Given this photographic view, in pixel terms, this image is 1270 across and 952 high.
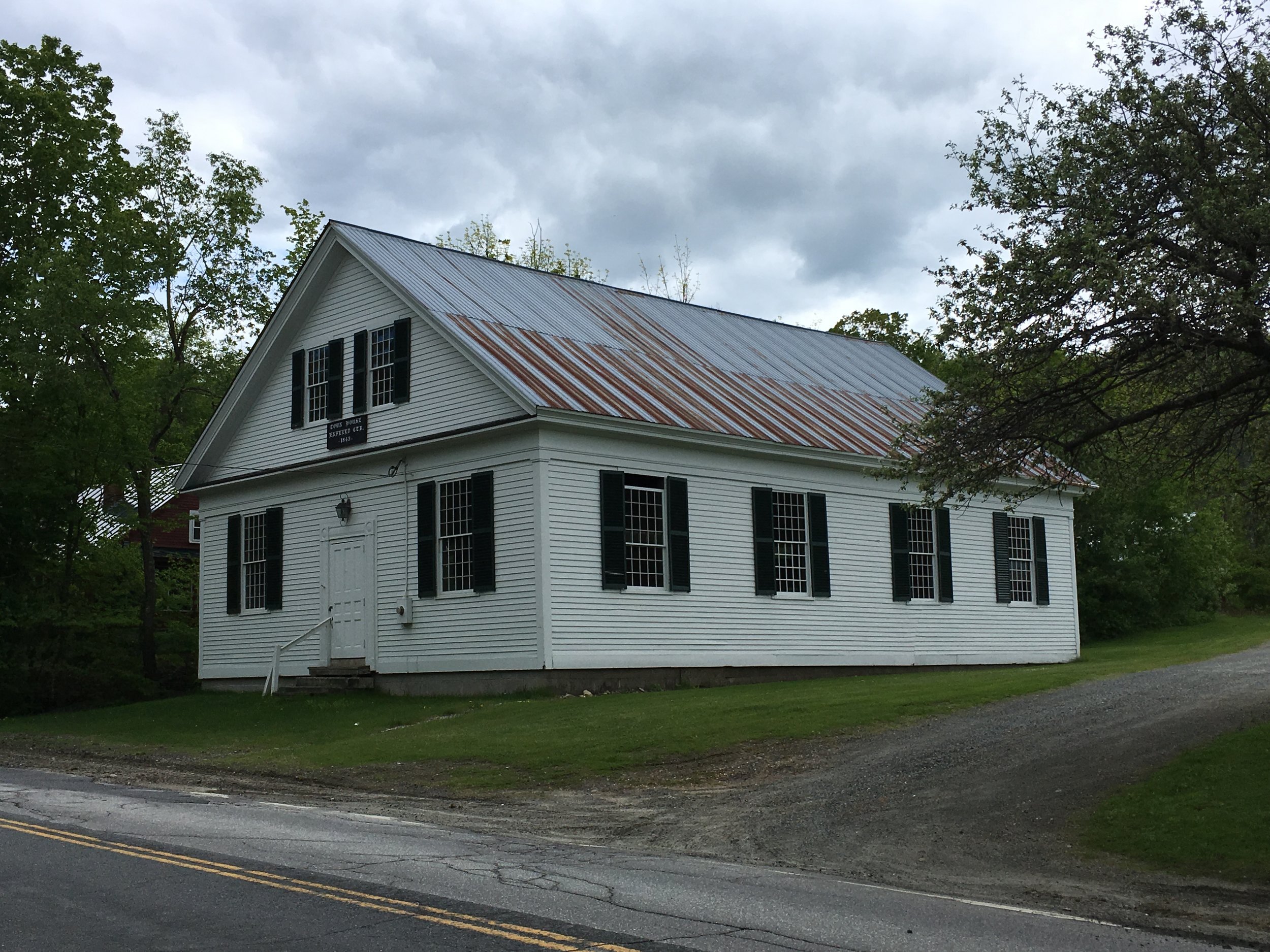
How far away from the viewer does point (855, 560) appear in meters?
25.4

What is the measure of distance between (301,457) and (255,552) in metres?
2.65

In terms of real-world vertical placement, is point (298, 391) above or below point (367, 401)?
above

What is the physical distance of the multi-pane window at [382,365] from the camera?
78.6 ft

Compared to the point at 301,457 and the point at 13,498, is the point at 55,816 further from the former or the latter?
the point at 13,498

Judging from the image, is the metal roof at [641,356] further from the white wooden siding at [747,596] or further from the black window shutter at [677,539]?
the black window shutter at [677,539]

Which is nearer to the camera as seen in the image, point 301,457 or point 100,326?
point 301,457

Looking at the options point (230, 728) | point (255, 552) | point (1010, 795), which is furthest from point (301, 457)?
point (1010, 795)

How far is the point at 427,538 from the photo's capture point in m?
22.7

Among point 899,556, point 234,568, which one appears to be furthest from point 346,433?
point 899,556

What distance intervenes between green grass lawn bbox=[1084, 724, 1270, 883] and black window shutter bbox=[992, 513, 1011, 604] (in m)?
16.3

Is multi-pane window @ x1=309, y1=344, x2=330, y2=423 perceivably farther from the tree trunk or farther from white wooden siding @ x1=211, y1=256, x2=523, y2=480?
the tree trunk

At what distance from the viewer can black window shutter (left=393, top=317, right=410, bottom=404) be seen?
23.4 meters

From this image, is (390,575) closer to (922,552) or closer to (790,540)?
(790,540)

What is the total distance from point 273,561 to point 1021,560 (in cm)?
1587
